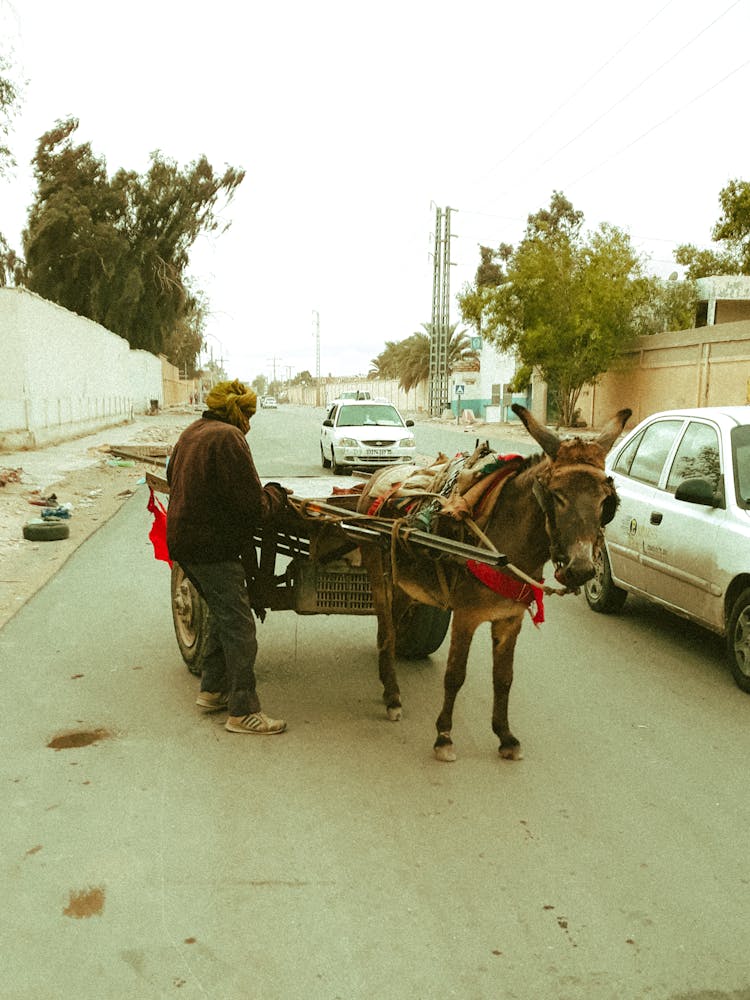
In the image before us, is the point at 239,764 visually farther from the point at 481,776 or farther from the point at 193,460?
the point at 193,460

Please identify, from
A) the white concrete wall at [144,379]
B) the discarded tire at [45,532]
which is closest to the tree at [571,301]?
the white concrete wall at [144,379]

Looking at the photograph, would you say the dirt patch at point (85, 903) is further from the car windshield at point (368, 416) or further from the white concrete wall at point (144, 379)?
the white concrete wall at point (144, 379)

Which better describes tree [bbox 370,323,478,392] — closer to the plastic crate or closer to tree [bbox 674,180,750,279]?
tree [bbox 674,180,750,279]

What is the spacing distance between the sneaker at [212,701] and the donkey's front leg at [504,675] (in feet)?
5.27

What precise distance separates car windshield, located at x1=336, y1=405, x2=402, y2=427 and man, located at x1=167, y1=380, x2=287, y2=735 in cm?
1639

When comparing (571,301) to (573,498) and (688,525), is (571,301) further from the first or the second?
(573,498)

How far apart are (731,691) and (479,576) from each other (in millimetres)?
2401

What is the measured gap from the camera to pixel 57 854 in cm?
367

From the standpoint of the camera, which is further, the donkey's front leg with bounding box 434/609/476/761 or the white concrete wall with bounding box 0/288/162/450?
the white concrete wall with bounding box 0/288/162/450

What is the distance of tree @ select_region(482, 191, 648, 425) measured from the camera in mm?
34594

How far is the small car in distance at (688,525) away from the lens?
19.4ft

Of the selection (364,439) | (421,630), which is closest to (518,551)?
(421,630)

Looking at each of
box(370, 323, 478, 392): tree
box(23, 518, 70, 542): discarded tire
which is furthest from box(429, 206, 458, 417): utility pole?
box(23, 518, 70, 542): discarded tire

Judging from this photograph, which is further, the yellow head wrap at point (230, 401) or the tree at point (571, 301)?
the tree at point (571, 301)
